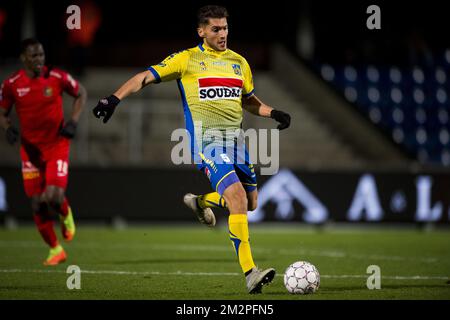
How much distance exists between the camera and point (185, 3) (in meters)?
24.7

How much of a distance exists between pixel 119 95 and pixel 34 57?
2.86 metres

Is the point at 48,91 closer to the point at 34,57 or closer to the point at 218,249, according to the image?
the point at 34,57

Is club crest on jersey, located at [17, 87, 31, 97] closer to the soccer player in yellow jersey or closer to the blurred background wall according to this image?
the soccer player in yellow jersey

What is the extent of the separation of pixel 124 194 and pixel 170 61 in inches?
349

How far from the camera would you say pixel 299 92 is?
22781 mm

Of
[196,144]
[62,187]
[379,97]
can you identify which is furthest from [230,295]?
[379,97]

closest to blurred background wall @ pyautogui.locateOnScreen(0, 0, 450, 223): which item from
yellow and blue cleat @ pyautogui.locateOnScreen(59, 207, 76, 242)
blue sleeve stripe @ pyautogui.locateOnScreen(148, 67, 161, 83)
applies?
yellow and blue cleat @ pyautogui.locateOnScreen(59, 207, 76, 242)

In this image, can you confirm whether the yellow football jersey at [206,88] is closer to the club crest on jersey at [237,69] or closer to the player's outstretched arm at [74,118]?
the club crest on jersey at [237,69]

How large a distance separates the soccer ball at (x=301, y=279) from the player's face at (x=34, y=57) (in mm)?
4065

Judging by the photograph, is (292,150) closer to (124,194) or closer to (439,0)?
(124,194)

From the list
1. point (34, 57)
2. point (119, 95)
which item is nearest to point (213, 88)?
point (119, 95)

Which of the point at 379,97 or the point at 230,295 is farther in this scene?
the point at 379,97

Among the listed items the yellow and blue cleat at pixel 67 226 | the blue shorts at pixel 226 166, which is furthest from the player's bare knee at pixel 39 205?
the blue shorts at pixel 226 166

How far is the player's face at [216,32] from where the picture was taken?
27.5 ft
